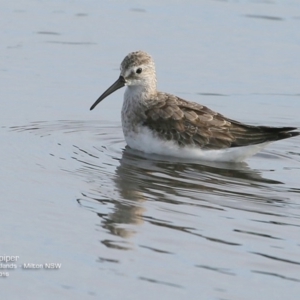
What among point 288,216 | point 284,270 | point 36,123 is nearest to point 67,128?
point 36,123

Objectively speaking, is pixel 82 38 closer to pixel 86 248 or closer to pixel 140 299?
pixel 86 248

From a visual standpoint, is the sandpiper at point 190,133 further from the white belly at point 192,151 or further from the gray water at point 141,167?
the gray water at point 141,167

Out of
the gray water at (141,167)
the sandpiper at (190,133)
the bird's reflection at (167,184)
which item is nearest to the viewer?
the gray water at (141,167)

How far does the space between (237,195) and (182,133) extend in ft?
6.64

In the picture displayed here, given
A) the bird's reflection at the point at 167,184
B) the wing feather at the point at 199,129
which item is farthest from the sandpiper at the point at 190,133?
the bird's reflection at the point at 167,184

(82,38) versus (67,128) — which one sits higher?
(82,38)

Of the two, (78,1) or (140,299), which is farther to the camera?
(78,1)

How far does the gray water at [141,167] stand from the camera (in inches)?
342

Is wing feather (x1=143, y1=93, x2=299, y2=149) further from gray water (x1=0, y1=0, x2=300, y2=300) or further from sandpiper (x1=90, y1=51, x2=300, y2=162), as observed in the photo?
gray water (x1=0, y1=0, x2=300, y2=300)

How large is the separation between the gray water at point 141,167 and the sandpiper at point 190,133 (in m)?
0.19

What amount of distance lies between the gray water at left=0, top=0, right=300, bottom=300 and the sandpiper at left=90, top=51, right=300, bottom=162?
19 cm

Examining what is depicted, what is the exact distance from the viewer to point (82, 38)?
18406 mm

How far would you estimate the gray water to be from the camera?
870cm

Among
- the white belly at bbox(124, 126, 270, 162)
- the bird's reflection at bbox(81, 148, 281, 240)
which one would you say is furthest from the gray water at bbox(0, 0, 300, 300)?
the white belly at bbox(124, 126, 270, 162)
